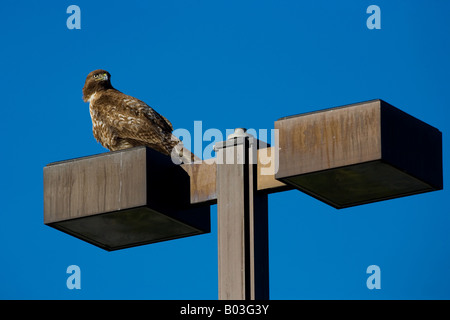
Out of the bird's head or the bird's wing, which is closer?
the bird's wing

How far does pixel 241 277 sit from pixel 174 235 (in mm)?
1007

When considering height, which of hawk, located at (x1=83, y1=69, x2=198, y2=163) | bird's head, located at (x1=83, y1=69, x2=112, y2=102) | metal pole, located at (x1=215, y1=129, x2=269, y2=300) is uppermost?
bird's head, located at (x1=83, y1=69, x2=112, y2=102)

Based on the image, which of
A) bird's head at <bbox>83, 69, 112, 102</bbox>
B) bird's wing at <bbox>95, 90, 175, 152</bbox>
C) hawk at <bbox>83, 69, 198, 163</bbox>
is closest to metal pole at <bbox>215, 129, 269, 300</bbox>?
hawk at <bbox>83, 69, 198, 163</bbox>

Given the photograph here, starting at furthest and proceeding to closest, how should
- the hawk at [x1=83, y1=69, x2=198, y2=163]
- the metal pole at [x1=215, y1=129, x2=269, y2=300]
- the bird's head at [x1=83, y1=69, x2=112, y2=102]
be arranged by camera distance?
the bird's head at [x1=83, y1=69, x2=112, y2=102], the hawk at [x1=83, y1=69, x2=198, y2=163], the metal pole at [x1=215, y1=129, x2=269, y2=300]

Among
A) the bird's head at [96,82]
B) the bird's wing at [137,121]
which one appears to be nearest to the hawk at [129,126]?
the bird's wing at [137,121]

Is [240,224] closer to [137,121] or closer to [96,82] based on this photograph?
[137,121]

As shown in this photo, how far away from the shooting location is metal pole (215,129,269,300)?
591cm

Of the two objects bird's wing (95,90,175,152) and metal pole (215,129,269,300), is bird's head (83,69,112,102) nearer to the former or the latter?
bird's wing (95,90,175,152)

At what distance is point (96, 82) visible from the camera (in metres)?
11.8

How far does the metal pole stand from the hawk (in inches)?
135
